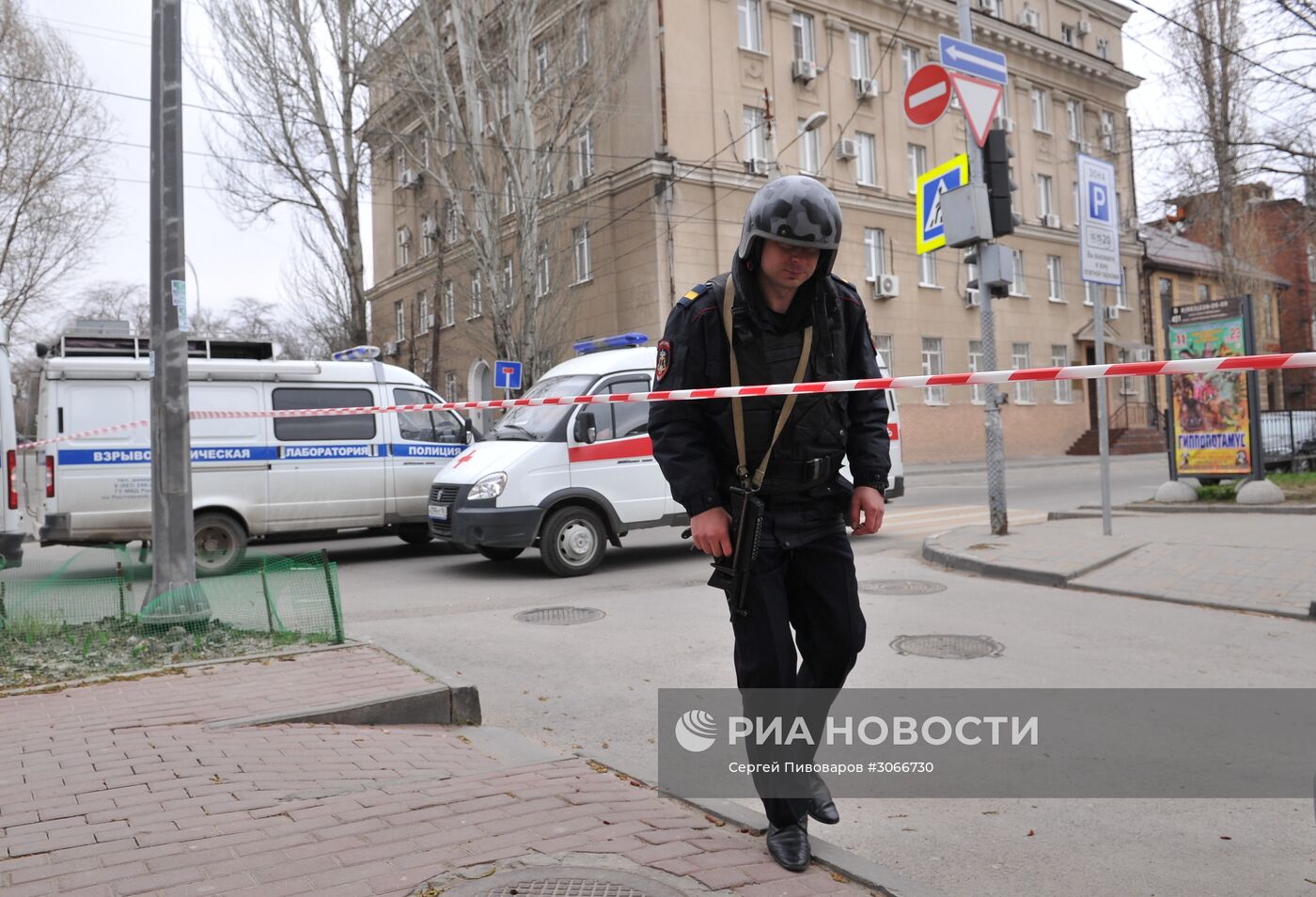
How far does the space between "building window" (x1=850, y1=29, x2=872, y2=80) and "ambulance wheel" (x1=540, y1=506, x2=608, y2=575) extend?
24518mm

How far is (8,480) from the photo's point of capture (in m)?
9.12

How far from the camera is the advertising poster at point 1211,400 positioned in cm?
1335

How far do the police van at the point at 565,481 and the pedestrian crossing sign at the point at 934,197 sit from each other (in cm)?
334

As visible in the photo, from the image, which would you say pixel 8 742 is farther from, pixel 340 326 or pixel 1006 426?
pixel 1006 426

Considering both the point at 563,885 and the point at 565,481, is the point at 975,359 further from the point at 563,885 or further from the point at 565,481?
the point at 563,885

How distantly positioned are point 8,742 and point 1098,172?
11.6 m

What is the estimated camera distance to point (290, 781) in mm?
3615

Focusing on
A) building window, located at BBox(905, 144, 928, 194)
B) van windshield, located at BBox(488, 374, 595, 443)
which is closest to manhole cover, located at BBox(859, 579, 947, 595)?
van windshield, located at BBox(488, 374, 595, 443)

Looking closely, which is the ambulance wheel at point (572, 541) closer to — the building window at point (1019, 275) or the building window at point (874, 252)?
the building window at point (874, 252)

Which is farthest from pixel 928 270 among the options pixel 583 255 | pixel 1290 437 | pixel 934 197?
pixel 934 197

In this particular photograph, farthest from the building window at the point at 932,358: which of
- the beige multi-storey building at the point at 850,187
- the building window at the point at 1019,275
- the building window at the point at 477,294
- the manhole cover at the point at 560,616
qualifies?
the manhole cover at the point at 560,616

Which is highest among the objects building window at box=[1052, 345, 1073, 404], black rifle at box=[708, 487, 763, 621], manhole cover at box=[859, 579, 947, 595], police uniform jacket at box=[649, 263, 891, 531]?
building window at box=[1052, 345, 1073, 404]

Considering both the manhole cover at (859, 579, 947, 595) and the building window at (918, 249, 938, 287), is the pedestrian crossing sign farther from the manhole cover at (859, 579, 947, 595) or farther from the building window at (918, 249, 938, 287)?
the building window at (918, 249, 938, 287)

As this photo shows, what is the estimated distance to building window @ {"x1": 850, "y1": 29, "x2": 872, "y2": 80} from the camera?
99.3ft
